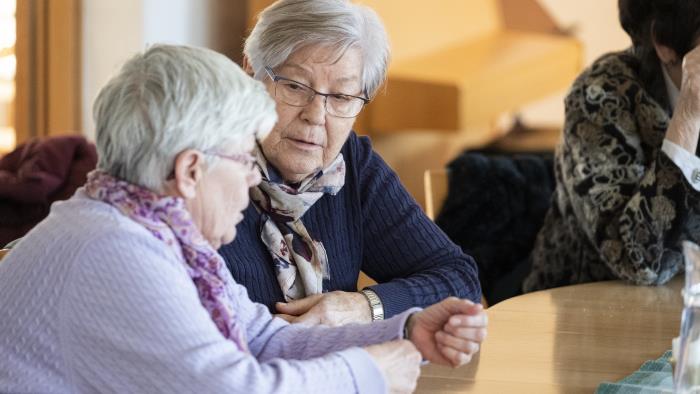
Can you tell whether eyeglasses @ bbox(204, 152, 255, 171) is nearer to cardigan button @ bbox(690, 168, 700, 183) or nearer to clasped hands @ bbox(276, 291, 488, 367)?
clasped hands @ bbox(276, 291, 488, 367)

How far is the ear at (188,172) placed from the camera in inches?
43.9

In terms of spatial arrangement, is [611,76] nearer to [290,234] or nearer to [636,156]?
[636,156]

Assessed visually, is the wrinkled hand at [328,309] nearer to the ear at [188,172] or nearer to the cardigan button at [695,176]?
the ear at [188,172]

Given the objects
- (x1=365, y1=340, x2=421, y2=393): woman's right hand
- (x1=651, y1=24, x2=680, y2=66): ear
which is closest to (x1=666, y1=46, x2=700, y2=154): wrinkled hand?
(x1=651, y1=24, x2=680, y2=66): ear

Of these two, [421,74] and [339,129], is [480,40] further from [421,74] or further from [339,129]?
[339,129]

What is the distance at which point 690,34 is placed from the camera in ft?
7.33

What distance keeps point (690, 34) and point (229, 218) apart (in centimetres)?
138

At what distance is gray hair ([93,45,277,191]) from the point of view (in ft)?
3.62

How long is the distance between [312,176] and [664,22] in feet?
2.98

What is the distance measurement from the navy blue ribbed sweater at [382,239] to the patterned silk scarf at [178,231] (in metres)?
0.68

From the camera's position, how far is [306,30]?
172 centimetres

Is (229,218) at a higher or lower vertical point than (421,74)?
higher

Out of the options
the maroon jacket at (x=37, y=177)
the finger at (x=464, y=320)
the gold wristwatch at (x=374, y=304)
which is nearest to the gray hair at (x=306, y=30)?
the gold wristwatch at (x=374, y=304)

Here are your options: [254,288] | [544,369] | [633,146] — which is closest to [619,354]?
[544,369]
